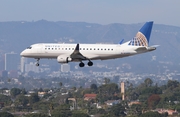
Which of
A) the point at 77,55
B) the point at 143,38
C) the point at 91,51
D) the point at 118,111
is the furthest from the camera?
the point at 118,111

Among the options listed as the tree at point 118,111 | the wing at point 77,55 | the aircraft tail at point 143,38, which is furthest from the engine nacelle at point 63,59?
the tree at point 118,111

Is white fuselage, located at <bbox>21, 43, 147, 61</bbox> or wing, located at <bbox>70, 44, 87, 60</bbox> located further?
white fuselage, located at <bbox>21, 43, 147, 61</bbox>

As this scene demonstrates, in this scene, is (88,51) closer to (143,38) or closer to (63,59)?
(63,59)

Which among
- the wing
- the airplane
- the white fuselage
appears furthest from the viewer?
the white fuselage

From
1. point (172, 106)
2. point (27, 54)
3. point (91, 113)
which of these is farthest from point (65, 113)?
point (27, 54)

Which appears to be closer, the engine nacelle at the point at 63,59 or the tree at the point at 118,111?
the engine nacelle at the point at 63,59

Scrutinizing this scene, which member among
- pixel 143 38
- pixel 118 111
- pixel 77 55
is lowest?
pixel 118 111

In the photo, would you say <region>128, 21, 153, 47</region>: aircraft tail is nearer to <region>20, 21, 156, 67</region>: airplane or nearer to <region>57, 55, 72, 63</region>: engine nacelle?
<region>20, 21, 156, 67</region>: airplane

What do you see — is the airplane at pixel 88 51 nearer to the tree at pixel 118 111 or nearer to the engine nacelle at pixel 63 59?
the engine nacelle at pixel 63 59

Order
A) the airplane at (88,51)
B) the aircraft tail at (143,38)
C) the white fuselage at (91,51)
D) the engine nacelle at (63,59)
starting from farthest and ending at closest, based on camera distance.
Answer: the aircraft tail at (143,38), the white fuselage at (91,51), the airplane at (88,51), the engine nacelle at (63,59)

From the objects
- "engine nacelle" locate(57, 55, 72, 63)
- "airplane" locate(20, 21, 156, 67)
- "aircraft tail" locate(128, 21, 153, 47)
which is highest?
"aircraft tail" locate(128, 21, 153, 47)

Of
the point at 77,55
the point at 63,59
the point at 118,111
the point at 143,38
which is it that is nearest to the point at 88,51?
the point at 77,55

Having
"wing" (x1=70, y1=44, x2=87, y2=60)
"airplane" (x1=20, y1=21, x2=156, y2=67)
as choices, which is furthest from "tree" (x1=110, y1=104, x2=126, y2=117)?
"wing" (x1=70, y1=44, x2=87, y2=60)

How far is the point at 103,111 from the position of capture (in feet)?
634
